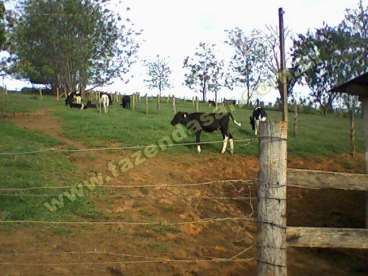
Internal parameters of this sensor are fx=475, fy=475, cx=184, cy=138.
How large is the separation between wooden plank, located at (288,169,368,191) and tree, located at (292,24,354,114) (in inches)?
1631

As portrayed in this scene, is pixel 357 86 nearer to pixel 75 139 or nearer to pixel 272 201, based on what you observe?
pixel 272 201

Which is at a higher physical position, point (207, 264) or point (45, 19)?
point (45, 19)

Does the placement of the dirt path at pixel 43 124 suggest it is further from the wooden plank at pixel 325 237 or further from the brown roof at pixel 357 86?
the wooden plank at pixel 325 237

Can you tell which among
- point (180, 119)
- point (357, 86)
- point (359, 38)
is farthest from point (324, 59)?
point (357, 86)

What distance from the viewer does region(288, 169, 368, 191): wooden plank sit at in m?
3.89

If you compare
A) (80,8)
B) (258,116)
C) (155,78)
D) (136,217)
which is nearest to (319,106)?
(155,78)

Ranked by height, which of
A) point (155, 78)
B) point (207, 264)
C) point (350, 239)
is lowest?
point (207, 264)

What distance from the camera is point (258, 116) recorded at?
19.6 m

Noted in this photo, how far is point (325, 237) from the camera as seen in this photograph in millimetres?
3885

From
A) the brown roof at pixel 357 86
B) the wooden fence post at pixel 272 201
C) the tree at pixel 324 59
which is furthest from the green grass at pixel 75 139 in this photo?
the tree at pixel 324 59

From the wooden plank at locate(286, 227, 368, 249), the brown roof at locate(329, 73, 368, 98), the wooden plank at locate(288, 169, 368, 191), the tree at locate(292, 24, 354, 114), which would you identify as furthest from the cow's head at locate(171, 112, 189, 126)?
the tree at locate(292, 24, 354, 114)

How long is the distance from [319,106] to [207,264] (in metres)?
44.3

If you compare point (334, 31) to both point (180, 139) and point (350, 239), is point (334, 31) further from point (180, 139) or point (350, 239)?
point (350, 239)

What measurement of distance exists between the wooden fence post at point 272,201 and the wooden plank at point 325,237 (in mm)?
110
